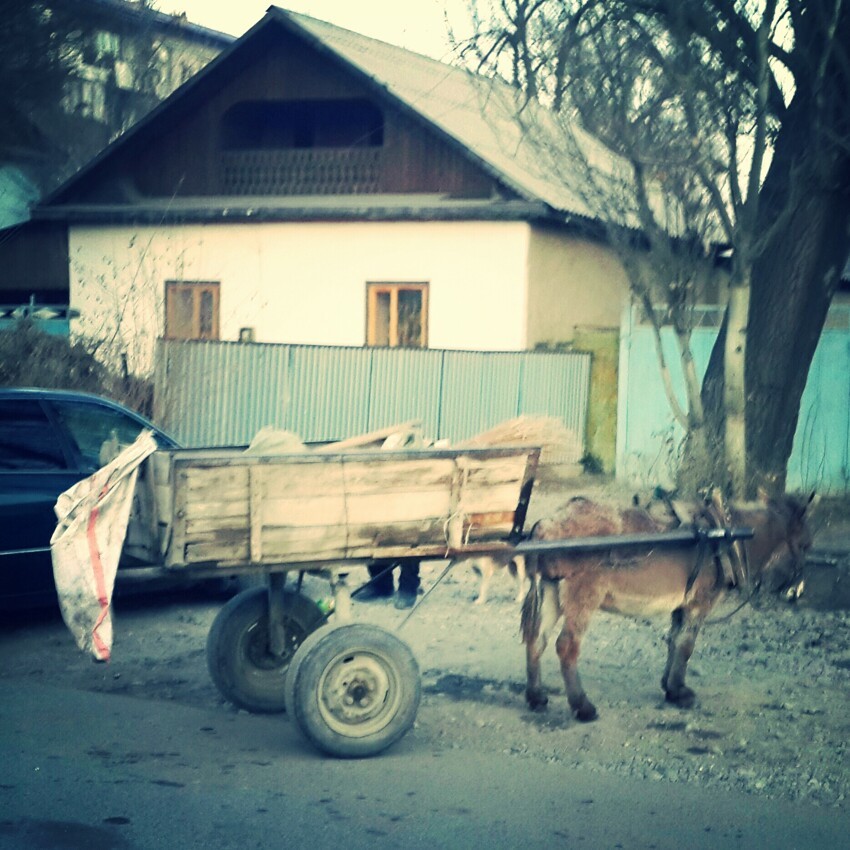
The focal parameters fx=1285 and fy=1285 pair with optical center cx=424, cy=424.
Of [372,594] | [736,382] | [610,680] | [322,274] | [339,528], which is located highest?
[322,274]

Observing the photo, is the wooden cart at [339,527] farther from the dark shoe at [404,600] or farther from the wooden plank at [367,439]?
the dark shoe at [404,600]

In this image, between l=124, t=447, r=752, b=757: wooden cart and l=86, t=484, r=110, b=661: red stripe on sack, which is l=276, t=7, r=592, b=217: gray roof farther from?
l=86, t=484, r=110, b=661: red stripe on sack

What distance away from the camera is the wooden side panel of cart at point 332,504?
590cm

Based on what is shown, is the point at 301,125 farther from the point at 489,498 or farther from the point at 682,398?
the point at 489,498

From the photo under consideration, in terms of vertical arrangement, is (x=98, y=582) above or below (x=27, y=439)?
below

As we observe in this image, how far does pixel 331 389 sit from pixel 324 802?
1129 centimetres

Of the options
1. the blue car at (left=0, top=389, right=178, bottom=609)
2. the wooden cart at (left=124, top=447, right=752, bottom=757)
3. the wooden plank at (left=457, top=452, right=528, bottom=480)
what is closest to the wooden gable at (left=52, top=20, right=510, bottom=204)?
the blue car at (left=0, top=389, right=178, bottom=609)

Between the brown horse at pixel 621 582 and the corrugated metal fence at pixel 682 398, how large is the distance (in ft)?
21.3

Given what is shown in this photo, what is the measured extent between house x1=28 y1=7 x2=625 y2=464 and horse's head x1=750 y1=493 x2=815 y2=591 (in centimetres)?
1179

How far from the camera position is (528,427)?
6.82m

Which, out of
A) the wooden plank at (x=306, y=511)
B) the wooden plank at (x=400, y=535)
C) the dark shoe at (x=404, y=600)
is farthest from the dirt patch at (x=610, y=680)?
the wooden plank at (x=306, y=511)

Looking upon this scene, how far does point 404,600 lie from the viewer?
906cm

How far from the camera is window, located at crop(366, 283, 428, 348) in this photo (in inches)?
800

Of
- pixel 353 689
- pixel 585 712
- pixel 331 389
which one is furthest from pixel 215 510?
pixel 331 389
